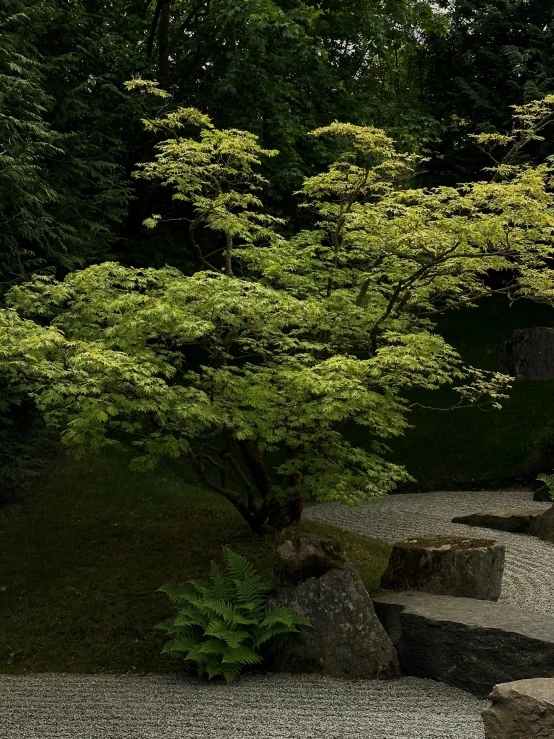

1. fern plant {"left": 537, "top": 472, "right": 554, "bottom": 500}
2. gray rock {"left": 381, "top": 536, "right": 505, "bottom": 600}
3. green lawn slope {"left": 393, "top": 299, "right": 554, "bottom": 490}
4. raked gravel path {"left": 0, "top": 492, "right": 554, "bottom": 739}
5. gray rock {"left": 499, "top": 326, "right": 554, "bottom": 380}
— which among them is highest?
gray rock {"left": 499, "top": 326, "right": 554, "bottom": 380}

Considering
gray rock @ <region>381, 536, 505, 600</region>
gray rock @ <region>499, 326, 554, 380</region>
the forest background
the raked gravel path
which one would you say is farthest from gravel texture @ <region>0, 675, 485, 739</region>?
gray rock @ <region>499, 326, 554, 380</region>

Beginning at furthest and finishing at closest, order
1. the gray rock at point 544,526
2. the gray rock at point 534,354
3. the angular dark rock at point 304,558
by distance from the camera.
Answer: the gray rock at point 534,354 → the gray rock at point 544,526 → the angular dark rock at point 304,558

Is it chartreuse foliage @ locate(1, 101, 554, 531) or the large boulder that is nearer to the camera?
the large boulder

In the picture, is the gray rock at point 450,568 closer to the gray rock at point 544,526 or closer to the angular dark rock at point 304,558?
the angular dark rock at point 304,558

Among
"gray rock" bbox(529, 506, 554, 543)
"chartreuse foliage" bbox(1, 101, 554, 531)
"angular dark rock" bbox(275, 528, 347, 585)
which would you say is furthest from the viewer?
"gray rock" bbox(529, 506, 554, 543)

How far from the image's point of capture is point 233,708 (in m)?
6.19

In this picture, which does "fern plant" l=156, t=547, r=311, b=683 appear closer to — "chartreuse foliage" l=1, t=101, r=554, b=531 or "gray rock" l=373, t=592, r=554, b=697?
"gray rock" l=373, t=592, r=554, b=697

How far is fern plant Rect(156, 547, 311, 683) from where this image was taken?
6.80 m

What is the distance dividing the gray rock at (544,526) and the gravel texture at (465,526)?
0.51 ft

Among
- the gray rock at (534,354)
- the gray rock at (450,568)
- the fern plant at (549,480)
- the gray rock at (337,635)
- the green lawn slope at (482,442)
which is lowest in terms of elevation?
the gray rock at (337,635)

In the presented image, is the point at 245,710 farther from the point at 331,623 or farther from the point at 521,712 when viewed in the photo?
→ the point at 521,712

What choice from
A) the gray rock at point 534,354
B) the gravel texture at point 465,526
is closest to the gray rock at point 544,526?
the gravel texture at point 465,526

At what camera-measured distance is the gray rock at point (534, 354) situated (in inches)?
728

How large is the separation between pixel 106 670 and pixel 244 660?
176cm
